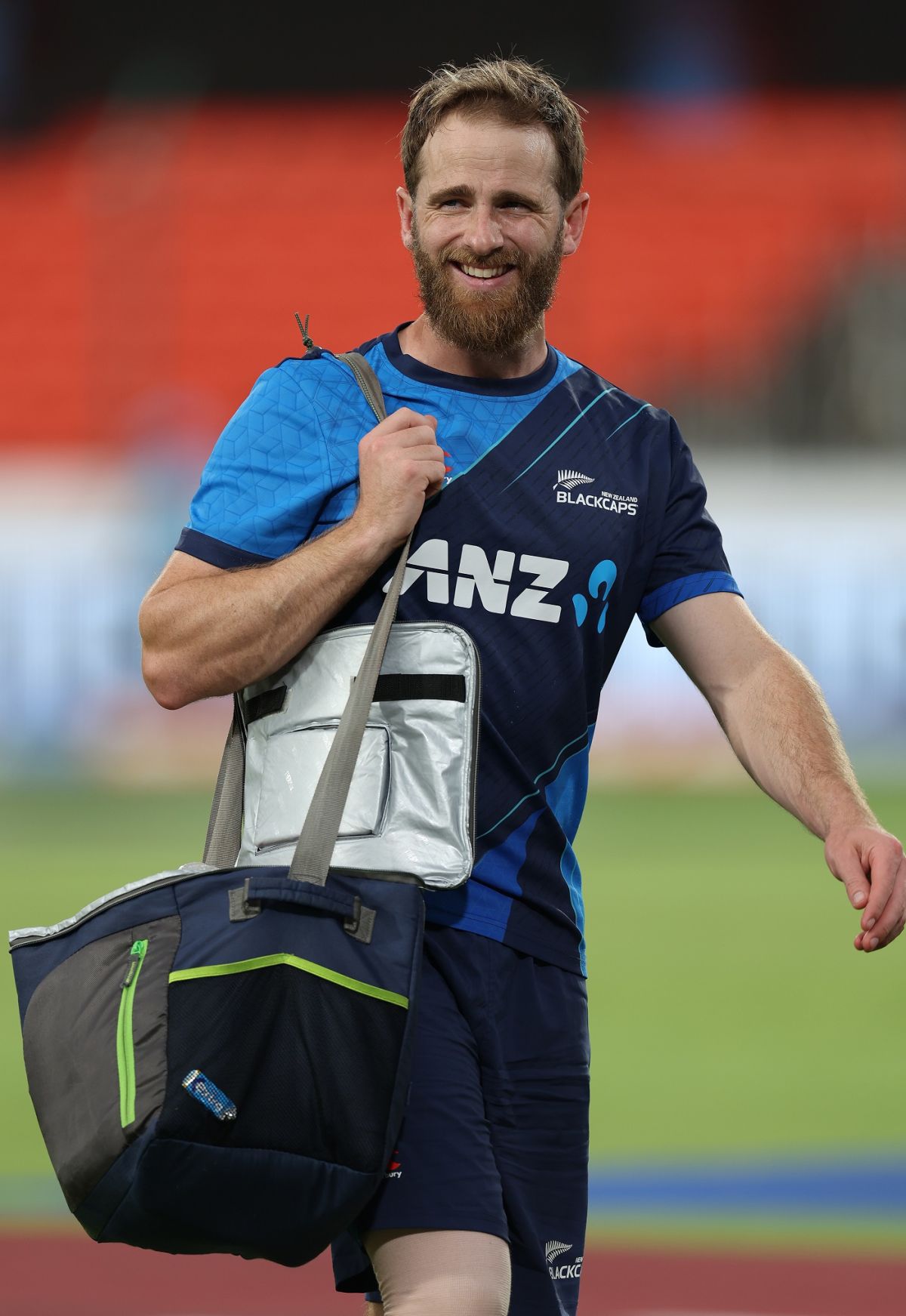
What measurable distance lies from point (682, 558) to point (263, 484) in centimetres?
72

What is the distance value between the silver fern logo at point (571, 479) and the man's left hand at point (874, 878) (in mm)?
678

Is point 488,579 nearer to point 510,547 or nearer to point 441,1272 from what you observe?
point 510,547

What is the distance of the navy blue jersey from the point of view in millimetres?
2721

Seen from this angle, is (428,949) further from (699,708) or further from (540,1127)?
(699,708)

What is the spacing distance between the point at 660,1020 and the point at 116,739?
349 inches

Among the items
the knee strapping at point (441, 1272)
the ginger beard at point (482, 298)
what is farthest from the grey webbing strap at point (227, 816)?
the ginger beard at point (482, 298)

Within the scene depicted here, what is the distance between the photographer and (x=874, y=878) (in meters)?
2.55

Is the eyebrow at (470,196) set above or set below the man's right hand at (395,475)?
above

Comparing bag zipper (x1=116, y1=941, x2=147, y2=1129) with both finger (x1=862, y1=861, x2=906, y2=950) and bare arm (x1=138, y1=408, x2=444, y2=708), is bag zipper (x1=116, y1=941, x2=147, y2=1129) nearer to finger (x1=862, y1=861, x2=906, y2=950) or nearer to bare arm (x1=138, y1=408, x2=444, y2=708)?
bare arm (x1=138, y1=408, x2=444, y2=708)

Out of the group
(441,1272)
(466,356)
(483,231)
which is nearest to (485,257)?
(483,231)

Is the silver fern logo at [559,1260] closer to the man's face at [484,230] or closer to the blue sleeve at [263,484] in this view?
the blue sleeve at [263,484]

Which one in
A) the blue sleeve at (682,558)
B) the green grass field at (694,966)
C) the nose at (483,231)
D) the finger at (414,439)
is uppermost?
the nose at (483,231)

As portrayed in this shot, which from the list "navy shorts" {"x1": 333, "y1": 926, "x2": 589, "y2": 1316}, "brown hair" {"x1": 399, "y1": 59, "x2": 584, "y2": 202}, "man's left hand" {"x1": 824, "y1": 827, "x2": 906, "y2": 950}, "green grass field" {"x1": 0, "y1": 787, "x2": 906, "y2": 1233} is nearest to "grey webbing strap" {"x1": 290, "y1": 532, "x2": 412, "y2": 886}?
"navy shorts" {"x1": 333, "y1": 926, "x2": 589, "y2": 1316}

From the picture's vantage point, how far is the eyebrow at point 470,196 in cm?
284
